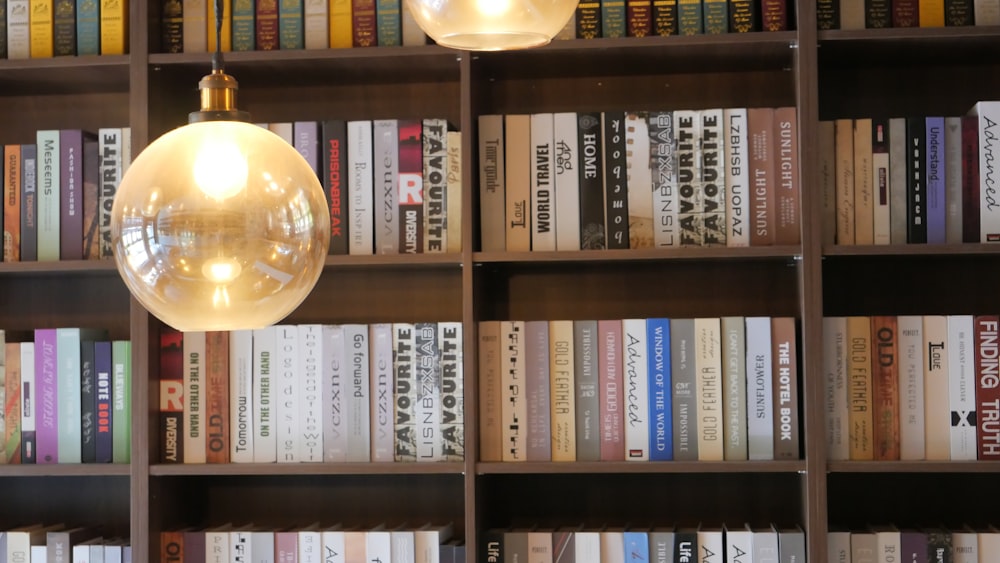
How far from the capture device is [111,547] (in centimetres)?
242

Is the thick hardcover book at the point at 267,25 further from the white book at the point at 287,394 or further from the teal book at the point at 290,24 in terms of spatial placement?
the white book at the point at 287,394

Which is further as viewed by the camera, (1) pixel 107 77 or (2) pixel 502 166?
(1) pixel 107 77

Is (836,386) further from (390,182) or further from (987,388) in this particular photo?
(390,182)

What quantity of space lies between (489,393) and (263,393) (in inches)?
18.4

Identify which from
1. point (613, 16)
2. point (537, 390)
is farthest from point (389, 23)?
point (537, 390)

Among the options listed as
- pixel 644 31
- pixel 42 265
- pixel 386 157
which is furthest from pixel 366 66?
pixel 42 265

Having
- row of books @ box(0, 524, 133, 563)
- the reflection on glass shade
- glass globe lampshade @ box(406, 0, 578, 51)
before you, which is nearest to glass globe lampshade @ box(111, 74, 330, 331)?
the reflection on glass shade

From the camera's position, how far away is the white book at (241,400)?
2414 mm

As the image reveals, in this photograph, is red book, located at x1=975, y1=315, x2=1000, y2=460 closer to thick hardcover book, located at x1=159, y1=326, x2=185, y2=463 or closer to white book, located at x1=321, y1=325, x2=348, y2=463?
white book, located at x1=321, y1=325, x2=348, y2=463

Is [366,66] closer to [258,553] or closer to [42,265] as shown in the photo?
[42,265]

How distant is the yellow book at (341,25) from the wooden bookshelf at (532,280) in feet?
0.15

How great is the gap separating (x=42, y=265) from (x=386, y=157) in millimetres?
750

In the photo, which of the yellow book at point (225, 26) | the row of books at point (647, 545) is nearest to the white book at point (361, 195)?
the yellow book at point (225, 26)

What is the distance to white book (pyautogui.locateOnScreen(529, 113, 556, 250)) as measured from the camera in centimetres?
239
